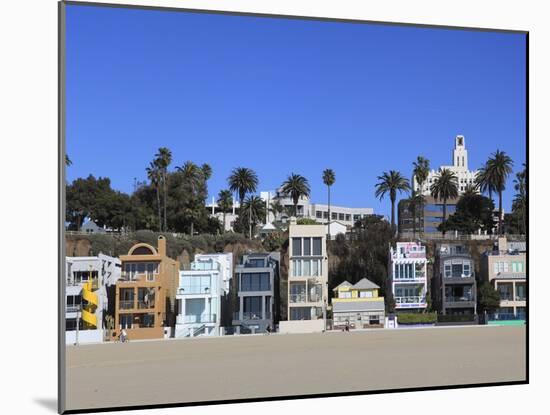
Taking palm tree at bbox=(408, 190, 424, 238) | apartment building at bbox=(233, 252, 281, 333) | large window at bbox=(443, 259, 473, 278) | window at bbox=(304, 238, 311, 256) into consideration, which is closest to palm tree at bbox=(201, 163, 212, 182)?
apartment building at bbox=(233, 252, 281, 333)

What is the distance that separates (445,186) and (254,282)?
4376 millimetres

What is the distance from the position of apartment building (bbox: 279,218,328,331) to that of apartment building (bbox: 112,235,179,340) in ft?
7.68

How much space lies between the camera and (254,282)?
19.0 m

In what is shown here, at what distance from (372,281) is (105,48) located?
829cm

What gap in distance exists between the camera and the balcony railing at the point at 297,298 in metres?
19.0

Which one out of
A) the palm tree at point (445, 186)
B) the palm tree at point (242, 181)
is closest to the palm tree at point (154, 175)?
the palm tree at point (242, 181)

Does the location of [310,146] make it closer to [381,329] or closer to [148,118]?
[148,118]

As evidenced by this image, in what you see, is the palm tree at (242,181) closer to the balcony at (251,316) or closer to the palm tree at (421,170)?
the balcony at (251,316)

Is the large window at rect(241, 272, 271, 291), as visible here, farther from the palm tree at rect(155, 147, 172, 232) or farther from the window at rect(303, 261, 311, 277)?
the palm tree at rect(155, 147, 172, 232)

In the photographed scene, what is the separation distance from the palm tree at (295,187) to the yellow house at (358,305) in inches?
80.1

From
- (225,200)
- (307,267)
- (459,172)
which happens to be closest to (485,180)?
(459,172)

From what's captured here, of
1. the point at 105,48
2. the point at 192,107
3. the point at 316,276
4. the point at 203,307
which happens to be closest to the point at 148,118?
the point at 192,107

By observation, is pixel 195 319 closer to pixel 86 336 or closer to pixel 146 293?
pixel 146 293

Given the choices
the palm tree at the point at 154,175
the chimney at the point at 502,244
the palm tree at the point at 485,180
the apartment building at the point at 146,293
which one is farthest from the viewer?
the chimney at the point at 502,244
